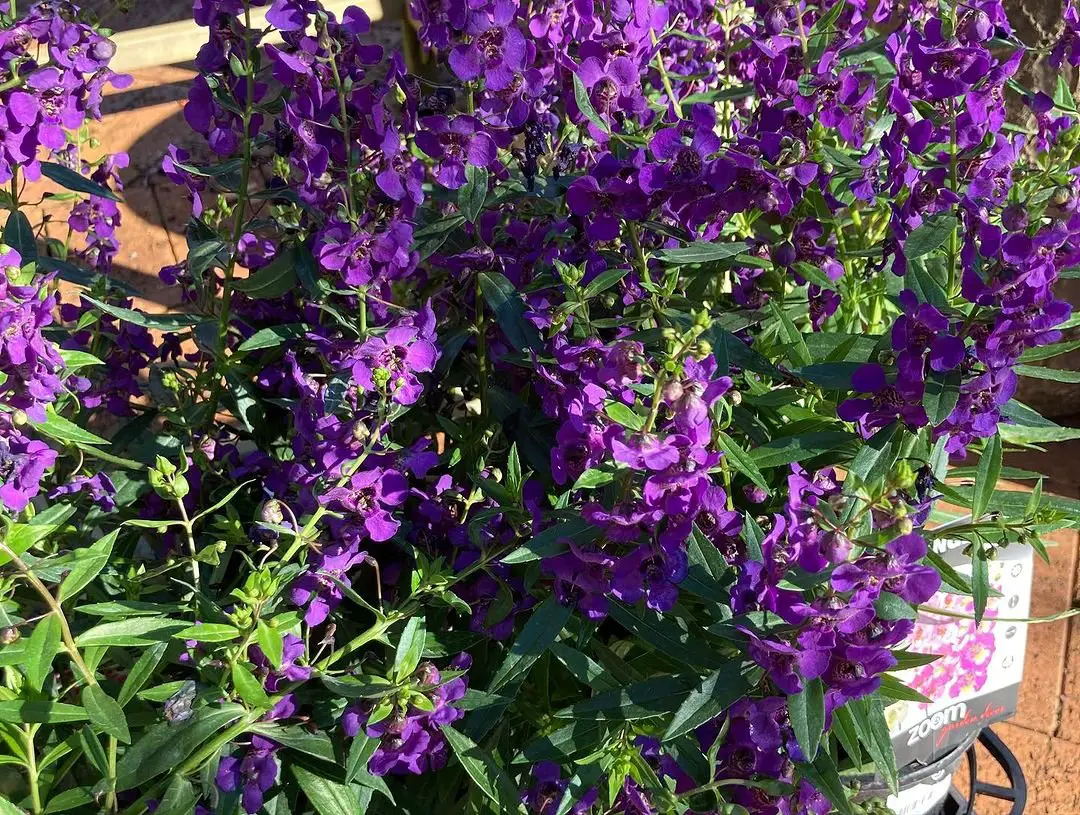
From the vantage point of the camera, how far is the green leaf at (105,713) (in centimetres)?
98

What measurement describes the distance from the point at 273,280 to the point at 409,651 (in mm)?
471

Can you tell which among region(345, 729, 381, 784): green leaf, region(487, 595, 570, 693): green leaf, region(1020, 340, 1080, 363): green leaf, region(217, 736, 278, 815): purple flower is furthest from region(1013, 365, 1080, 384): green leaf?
region(217, 736, 278, 815): purple flower

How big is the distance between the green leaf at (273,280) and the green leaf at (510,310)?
0.24 meters

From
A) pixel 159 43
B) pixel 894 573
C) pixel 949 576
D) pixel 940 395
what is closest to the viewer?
pixel 894 573

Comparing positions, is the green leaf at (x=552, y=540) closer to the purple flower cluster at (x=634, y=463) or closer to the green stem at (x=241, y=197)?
the purple flower cluster at (x=634, y=463)

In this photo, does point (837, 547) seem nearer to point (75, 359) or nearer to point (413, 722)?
point (413, 722)

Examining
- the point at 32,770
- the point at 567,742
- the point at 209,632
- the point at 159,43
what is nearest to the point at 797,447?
the point at 567,742

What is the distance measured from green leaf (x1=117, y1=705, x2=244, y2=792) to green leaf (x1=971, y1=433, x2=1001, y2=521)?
799mm

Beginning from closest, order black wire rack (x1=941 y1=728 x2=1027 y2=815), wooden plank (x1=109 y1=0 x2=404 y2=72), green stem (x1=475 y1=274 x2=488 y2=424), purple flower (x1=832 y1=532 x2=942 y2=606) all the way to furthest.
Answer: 1. purple flower (x1=832 y1=532 x2=942 y2=606)
2. green stem (x1=475 y1=274 x2=488 y2=424)
3. black wire rack (x1=941 y1=728 x2=1027 y2=815)
4. wooden plank (x1=109 y1=0 x2=404 y2=72)

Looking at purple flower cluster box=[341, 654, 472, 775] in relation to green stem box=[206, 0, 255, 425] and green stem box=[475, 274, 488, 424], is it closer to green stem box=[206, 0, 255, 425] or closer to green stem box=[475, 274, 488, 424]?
green stem box=[475, 274, 488, 424]

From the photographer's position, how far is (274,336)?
3.96ft

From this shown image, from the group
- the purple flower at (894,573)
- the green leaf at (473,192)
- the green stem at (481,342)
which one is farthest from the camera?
the green stem at (481,342)

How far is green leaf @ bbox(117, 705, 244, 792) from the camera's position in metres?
0.98

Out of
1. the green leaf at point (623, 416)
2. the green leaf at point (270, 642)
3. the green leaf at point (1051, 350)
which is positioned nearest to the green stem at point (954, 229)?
the green leaf at point (1051, 350)
